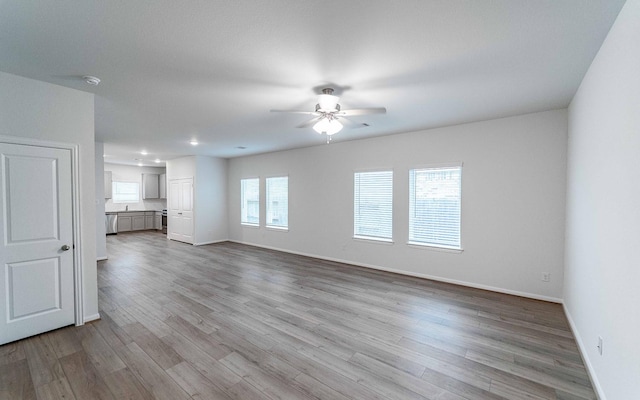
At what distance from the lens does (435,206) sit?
472cm

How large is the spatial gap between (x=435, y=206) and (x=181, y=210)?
7.50 m

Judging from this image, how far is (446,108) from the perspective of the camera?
11.8ft

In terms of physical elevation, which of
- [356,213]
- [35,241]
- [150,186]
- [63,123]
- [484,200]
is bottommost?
[35,241]

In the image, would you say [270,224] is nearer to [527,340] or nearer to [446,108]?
[446,108]

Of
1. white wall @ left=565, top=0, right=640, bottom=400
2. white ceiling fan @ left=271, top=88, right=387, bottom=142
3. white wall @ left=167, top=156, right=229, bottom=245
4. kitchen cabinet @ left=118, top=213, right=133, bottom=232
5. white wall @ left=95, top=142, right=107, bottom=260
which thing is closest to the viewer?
white wall @ left=565, top=0, right=640, bottom=400

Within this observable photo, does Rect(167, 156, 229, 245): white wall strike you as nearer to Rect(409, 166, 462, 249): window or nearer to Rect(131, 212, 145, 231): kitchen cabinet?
Rect(131, 212, 145, 231): kitchen cabinet

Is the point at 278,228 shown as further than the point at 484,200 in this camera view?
Yes

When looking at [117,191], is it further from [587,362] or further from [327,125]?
[587,362]

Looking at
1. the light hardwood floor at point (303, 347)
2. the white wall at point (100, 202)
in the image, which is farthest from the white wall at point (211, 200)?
the light hardwood floor at point (303, 347)

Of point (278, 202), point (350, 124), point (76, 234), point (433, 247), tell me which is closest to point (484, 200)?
point (433, 247)

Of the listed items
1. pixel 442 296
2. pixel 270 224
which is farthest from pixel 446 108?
pixel 270 224

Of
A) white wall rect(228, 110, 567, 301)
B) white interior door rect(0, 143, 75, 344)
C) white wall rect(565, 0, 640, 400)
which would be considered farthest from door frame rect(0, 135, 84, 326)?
white wall rect(565, 0, 640, 400)

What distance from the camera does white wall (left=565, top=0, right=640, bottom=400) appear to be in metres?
1.52

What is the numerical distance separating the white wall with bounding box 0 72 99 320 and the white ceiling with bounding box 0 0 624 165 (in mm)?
165
